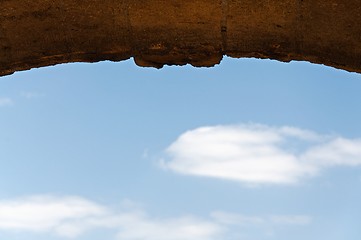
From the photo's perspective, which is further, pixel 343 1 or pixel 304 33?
pixel 304 33

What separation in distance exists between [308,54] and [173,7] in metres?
1.05

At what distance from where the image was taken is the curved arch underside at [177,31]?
4801mm

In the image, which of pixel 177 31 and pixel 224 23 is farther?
pixel 177 31

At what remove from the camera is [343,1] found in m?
4.62

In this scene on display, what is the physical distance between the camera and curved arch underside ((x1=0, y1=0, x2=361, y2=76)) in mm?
4801

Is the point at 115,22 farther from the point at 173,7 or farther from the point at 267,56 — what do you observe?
the point at 267,56

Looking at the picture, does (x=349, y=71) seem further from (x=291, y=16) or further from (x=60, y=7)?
(x=60, y=7)

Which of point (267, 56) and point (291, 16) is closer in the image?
point (291, 16)

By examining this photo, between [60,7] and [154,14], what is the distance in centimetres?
66

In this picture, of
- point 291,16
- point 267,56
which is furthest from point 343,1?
point 267,56

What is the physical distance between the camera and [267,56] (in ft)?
17.0

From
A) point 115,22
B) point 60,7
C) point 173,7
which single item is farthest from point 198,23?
point 60,7

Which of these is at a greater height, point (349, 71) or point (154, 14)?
point (154, 14)

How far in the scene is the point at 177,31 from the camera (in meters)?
5.06
